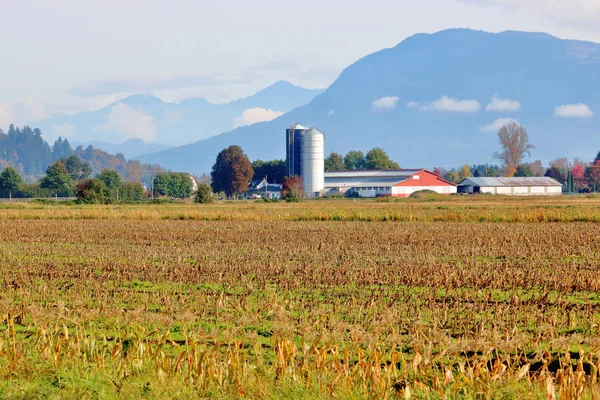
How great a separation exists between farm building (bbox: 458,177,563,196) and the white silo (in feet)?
77.9

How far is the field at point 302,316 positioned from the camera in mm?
8773

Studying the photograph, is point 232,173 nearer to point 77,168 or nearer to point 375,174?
point 375,174

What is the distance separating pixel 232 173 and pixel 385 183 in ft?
85.3

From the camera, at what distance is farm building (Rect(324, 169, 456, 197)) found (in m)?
124

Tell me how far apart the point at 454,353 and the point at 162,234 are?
24.4 meters

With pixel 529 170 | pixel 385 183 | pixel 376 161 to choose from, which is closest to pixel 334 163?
pixel 376 161

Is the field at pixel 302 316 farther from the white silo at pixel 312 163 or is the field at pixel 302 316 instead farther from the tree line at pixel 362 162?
the tree line at pixel 362 162

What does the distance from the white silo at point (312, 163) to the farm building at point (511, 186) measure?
23742 millimetres

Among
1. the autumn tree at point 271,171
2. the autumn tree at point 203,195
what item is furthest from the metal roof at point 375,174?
the autumn tree at point 203,195

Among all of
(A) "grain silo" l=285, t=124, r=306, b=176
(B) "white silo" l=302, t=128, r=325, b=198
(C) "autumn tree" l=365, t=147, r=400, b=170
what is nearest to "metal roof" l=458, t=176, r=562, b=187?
(B) "white silo" l=302, t=128, r=325, b=198

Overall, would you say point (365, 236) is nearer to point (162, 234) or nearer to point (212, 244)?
point (212, 244)

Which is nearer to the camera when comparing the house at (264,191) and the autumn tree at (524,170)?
the house at (264,191)

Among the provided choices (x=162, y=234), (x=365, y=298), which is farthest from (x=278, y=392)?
(x=162, y=234)

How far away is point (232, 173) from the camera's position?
133m
